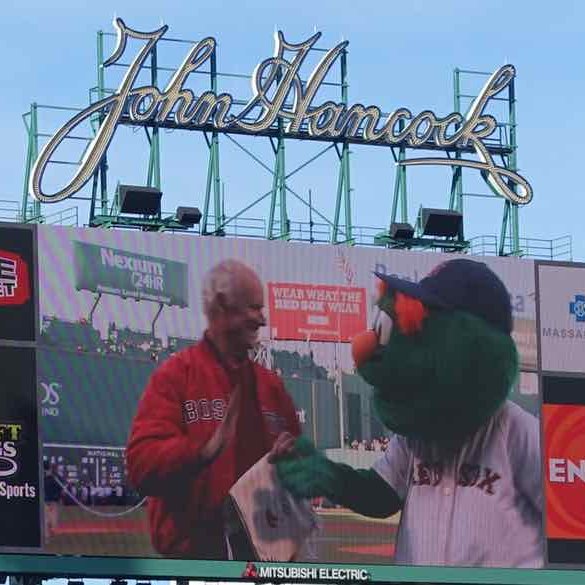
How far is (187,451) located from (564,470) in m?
9.99

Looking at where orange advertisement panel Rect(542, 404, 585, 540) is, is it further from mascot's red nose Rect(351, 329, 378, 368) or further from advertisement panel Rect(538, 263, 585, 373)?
mascot's red nose Rect(351, 329, 378, 368)

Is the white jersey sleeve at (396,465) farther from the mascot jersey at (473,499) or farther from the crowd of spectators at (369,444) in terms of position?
the crowd of spectators at (369,444)

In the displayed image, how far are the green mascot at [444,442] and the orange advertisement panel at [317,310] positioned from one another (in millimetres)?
456

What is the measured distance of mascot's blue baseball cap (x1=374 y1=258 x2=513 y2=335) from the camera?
67.8 meters

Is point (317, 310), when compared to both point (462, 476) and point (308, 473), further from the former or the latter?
point (462, 476)

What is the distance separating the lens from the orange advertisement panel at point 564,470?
6794 cm

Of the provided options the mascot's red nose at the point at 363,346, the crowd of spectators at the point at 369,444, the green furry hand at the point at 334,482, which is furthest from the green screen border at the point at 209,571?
the mascot's red nose at the point at 363,346

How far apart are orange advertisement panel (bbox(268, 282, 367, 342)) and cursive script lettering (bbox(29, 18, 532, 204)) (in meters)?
4.63

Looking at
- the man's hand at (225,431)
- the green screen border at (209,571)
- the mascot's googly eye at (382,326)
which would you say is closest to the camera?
the green screen border at (209,571)

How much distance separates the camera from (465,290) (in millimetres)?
68375

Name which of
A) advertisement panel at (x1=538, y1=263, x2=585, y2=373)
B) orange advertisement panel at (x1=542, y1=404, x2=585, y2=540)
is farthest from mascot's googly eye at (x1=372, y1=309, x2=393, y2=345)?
orange advertisement panel at (x1=542, y1=404, x2=585, y2=540)

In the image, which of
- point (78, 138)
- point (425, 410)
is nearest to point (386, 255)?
point (425, 410)

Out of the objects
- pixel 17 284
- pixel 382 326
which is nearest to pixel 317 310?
pixel 382 326

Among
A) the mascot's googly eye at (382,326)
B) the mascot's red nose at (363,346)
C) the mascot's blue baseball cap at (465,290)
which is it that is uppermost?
the mascot's blue baseball cap at (465,290)
